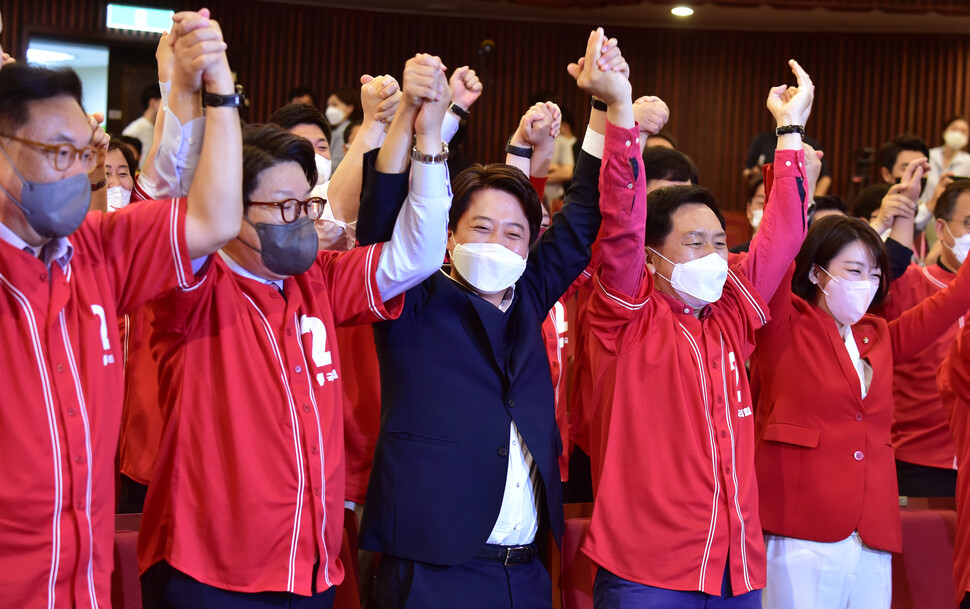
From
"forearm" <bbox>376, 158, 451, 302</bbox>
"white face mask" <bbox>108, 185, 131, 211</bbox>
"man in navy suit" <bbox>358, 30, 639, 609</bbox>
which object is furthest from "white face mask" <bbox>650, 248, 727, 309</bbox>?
"white face mask" <bbox>108, 185, 131, 211</bbox>

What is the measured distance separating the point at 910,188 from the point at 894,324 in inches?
29.9

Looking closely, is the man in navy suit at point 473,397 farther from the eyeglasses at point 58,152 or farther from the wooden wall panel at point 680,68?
the wooden wall panel at point 680,68

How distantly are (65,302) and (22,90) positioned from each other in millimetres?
369

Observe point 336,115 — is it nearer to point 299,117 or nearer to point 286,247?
point 299,117

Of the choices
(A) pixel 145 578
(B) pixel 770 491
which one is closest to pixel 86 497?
(A) pixel 145 578

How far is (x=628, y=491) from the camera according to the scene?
2.42 m

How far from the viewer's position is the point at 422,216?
210cm

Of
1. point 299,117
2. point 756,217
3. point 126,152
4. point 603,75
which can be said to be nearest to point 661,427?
point 603,75

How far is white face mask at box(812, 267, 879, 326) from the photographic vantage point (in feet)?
9.64

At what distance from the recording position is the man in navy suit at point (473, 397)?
216cm

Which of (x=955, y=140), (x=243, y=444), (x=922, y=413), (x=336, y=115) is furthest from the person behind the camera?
(x=955, y=140)

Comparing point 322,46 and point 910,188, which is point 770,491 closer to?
point 910,188

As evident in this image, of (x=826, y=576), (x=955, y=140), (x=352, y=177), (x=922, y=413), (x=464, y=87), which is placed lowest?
(x=826, y=576)

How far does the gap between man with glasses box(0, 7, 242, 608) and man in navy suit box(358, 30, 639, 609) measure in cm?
49
